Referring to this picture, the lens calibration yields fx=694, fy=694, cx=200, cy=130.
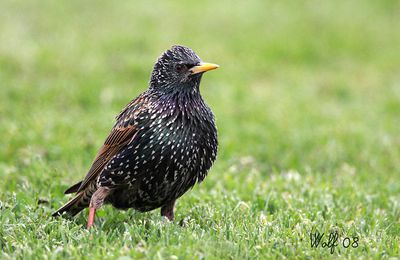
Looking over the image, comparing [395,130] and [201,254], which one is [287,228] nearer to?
[201,254]

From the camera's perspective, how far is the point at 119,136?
19.1 feet

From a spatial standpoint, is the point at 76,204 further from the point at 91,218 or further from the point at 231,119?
the point at 231,119

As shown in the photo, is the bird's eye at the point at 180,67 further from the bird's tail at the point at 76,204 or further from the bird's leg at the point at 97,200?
the bird's tail at the point at 76,204

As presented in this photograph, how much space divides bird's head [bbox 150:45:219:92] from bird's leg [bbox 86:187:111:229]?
971 mm

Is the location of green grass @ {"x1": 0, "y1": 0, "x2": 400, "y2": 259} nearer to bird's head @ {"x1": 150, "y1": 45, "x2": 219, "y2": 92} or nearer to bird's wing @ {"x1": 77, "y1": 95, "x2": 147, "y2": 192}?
bird's wing @ {"x1": 77, "y1": 95, "x2": 147, "y2": 192}

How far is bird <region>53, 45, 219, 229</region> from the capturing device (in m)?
5.56

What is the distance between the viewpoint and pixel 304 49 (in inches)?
570

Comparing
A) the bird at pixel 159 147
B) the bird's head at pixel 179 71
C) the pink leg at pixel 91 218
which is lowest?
the pink leg at pixel 91 218

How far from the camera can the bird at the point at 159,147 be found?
556 cm
